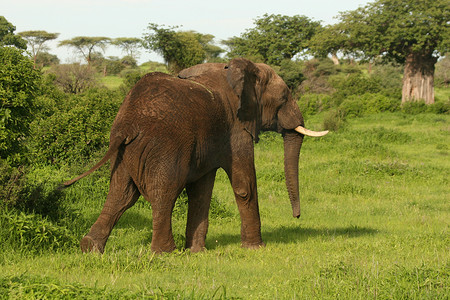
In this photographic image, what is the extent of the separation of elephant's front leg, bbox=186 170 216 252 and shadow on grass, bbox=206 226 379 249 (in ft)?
1.30

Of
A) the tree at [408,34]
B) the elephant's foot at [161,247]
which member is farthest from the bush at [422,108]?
the elephant's foot at [161,247]

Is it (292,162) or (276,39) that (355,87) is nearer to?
(276,39)

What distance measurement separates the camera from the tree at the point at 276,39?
2292 inches

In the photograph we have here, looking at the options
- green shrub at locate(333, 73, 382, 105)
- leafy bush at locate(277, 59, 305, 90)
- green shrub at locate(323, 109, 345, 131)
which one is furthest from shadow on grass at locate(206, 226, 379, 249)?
leafy bush at locate(277, 59, 305, 90)

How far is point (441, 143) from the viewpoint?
21.8m

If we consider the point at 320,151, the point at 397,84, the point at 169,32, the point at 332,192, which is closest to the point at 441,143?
the point at 320,151

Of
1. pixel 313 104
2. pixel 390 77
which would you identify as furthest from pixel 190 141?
pixel 390 77

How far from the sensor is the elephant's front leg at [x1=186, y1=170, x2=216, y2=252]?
787cm

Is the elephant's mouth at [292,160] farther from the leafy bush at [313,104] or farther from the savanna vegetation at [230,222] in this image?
the leafy bush at [313,104]

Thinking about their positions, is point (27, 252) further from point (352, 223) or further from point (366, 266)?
point (352, 223)

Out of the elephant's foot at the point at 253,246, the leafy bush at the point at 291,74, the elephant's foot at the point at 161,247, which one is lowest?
the elephant's foot at the point at 253,246

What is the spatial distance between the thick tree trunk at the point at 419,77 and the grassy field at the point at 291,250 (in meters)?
23.1

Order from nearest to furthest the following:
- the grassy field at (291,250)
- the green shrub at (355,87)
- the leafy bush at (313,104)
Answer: the grassy field at (291,250) → the leafy bush at (313,104) → the green shrub at (355,87)

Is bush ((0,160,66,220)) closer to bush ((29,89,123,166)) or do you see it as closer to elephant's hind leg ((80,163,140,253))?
elephant's hind leg ((80,163,140,253))
